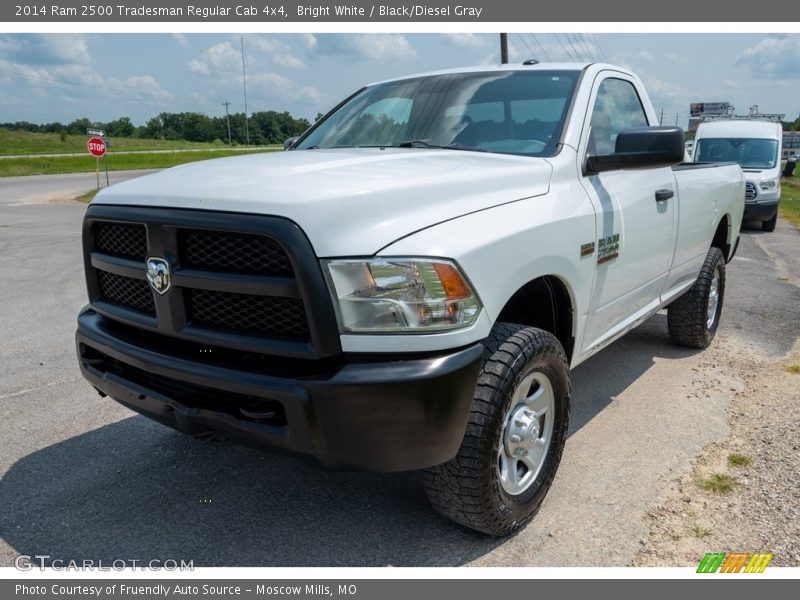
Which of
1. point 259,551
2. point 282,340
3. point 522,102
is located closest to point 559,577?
point 259,551

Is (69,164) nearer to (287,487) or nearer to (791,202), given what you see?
(791,202)

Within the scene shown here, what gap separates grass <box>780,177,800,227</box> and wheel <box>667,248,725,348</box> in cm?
1261

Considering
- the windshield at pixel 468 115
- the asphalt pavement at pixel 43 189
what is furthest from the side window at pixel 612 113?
the asphalt pavement at pixel 43 189

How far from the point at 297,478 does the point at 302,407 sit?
1.18 metres

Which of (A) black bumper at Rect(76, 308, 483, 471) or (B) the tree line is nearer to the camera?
(A) black bumper at Rect(76, 308, 483, 471)

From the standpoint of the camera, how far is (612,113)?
389 centimetres

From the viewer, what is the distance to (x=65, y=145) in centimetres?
5922

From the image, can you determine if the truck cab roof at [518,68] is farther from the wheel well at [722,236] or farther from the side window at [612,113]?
the wheel well at [722,236]

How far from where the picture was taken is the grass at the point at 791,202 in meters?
17.6

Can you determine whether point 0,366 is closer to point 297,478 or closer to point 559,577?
point 297,478

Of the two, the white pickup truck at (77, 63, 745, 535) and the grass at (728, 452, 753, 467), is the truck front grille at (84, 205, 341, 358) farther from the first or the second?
the grass at (728, 452, 753, 467)

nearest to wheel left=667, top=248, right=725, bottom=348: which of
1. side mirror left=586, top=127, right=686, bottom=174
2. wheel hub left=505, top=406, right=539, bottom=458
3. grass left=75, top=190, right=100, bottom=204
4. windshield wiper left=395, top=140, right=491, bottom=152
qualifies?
side mirror left=586, top=127, right=686, bottom=174

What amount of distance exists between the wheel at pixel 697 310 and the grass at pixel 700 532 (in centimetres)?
264

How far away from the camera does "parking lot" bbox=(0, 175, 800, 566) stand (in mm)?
2684
